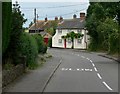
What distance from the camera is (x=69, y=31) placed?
102 m

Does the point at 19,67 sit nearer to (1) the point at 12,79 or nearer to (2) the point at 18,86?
(1) the point at 12,79

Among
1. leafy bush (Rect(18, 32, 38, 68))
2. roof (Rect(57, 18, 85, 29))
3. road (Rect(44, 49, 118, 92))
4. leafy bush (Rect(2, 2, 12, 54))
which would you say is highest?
roof (Rect(57, 18, 85, 29))

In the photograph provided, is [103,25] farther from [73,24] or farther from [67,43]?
[73,24]

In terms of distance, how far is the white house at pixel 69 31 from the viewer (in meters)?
97.2

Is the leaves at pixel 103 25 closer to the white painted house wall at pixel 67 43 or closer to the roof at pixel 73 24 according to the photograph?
the white painted house wall at pixel 67 43

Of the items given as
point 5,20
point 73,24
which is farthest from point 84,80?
point 73,24

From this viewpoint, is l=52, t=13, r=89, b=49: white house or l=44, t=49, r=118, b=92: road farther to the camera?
l=52, t=13, r=89, b=49: white house

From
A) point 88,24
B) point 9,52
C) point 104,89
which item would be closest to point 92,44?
point 88,24

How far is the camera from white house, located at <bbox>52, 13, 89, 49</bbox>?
97.2m

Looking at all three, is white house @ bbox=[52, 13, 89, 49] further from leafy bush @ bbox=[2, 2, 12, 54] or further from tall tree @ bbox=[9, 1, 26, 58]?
leafy bush @ bbox=[2, 2, 12, 54]

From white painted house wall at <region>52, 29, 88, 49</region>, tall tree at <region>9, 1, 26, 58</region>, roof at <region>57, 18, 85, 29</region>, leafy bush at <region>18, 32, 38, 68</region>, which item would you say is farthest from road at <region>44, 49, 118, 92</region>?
roof at <region>57, 18, 85, 29</region>

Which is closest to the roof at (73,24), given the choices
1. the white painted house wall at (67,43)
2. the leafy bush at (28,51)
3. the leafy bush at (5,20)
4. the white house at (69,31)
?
the white house at (69,31)

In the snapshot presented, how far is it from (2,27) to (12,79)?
3458mm

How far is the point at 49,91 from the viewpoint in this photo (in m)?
18.0
